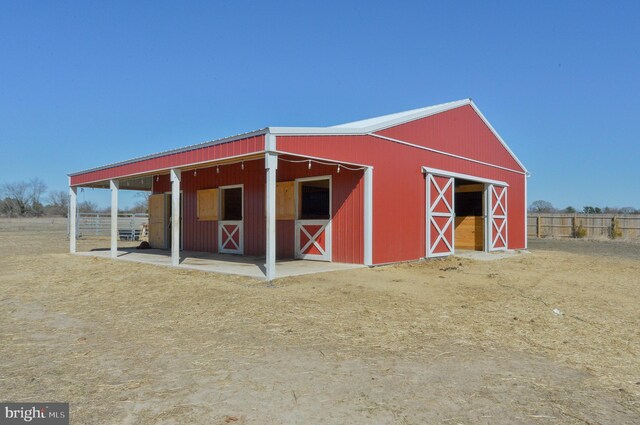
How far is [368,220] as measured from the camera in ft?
31.5

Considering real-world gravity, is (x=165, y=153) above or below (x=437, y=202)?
above

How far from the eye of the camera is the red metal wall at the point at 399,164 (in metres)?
8.83

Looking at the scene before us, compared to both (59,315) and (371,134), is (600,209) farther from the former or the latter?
(59,315)

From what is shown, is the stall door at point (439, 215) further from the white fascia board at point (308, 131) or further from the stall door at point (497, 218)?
the white fascia board at point (308, 131)

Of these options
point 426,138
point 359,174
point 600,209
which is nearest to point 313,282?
point 359,174

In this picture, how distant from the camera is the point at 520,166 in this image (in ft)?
54.1

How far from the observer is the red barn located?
29.3 feet

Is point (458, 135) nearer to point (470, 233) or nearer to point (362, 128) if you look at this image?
point (470, 233)

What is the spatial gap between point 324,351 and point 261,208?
790 centimetres

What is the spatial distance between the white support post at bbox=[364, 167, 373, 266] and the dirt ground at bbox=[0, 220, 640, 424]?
5.19 ft

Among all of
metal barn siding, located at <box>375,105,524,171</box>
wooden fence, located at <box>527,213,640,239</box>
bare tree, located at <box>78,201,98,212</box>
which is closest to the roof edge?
metal barn siding, located at <box>375,105,524,171</box>

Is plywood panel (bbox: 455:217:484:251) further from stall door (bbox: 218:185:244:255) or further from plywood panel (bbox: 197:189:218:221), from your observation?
plywood panel (bbox: 197:189:218:221)

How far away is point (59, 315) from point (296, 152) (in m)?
4.44

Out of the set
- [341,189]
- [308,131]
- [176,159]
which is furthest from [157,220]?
[308,131]
